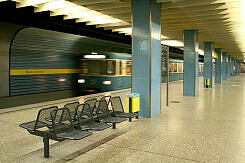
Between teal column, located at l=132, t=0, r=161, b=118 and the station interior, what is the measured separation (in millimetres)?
33

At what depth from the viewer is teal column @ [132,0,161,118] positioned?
7.39 metres

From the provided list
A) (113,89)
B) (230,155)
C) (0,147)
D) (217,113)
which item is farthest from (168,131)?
(113,89)

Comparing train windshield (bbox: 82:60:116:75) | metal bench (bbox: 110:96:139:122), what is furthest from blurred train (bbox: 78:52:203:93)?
metal bench (bbox: 110:96:139:122)

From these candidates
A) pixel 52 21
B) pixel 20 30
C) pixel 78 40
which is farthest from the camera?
pixel 78 40

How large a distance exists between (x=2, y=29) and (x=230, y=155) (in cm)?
854

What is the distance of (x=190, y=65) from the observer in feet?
45.1

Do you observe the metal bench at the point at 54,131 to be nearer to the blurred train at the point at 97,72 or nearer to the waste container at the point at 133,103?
the waste container at the point at 133,103

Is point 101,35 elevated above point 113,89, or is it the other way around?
point 101,35

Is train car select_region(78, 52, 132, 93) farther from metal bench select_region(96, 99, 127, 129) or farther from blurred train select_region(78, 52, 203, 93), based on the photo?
metal bench select_region(96, 99, 127, 129)

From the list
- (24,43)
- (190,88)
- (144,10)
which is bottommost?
(190,88)

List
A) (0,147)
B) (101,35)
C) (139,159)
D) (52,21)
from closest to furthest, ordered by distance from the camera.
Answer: (139,159), (0,147), (52,21), (101,35)

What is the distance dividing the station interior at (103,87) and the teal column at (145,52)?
1.3 inches

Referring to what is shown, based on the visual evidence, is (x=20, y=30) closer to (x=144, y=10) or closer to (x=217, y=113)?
(x=144, y=10)

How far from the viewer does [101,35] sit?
1342cm
